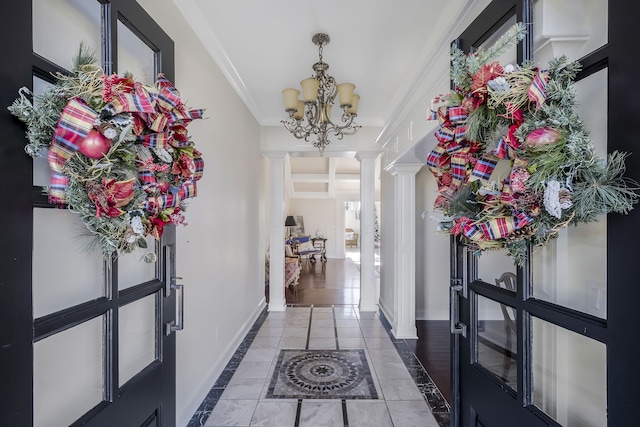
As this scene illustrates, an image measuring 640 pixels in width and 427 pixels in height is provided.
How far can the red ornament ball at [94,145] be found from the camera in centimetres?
80

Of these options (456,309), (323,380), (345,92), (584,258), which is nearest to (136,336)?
(456,309)

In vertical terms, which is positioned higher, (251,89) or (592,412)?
(251,89)

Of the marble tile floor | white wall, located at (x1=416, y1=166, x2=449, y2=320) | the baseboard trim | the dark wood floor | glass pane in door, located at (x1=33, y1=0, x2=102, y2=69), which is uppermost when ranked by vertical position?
glass pane in door, located at (x1=33, y1=0, x2=102, y2=69)

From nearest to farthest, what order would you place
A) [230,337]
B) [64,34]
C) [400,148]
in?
[64,34] → [230,337] → [400,148]

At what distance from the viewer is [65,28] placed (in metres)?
0.97

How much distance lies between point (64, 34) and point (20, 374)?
3.21 feet

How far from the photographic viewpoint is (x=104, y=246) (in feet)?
3.01

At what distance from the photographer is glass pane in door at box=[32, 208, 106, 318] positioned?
35.2 inches

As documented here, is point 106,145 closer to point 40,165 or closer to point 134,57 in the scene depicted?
point 40,165

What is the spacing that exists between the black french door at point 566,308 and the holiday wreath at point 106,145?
1.24 metres

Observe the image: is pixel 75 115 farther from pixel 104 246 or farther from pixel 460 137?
pixel 460 137

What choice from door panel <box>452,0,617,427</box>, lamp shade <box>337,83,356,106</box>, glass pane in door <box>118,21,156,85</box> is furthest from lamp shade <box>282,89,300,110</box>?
door panel <box>452,0,617,427</box>

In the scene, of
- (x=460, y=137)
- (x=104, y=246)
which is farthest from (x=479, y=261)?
(x=104, y=246)

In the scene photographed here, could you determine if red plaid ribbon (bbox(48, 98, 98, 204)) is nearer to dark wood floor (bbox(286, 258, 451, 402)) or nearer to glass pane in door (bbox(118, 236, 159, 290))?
glass pane in door (bbox(118, 236, 159, 290))
